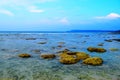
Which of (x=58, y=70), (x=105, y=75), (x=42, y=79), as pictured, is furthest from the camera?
(x=58, y=70)

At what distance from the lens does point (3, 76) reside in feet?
33.8

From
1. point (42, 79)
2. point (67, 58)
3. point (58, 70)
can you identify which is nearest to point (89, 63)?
point (67, 58)

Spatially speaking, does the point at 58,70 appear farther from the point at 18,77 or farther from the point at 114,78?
the point at 114,78

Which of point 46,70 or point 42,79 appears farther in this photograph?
point 46,70

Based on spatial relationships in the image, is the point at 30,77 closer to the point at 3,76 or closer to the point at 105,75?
the point at 3,76

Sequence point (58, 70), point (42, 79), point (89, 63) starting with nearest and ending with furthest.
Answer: point (42, 79) → point (58, 70) → point (89, 63)

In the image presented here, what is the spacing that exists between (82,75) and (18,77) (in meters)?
3.85

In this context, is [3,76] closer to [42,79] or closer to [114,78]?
[42,79]

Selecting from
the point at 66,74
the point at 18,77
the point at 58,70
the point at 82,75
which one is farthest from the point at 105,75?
the point at 18,77

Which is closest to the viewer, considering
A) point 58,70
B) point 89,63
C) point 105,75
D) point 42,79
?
point 42,79

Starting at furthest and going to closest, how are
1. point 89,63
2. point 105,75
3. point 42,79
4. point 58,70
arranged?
1. point 89,63
2. point 58,70
3. point 105,75
4. point 42,79

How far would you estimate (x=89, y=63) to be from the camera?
45.1 ft

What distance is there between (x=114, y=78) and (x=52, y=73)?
3.79m

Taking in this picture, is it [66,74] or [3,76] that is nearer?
[3,76]
